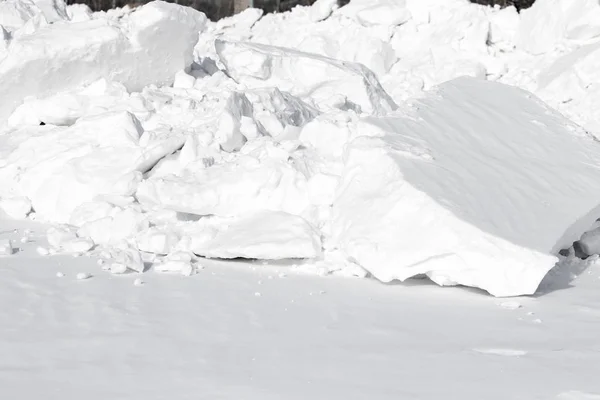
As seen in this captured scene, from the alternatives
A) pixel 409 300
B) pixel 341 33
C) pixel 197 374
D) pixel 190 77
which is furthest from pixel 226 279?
pixel 341 33

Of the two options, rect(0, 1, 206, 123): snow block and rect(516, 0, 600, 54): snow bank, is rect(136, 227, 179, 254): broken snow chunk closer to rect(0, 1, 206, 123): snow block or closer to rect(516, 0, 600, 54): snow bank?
rect(0, 1, 206, 123): snow block

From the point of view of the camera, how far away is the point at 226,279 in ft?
15.0

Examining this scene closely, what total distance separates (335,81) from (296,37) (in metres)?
3.67

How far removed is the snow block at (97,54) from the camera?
7.12m

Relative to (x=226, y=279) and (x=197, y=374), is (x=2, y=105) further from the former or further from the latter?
(x=197, y=374)

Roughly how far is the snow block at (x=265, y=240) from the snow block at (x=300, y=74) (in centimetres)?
247

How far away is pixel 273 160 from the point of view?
541cm

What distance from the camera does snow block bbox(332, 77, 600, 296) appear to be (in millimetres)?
Result: 4398

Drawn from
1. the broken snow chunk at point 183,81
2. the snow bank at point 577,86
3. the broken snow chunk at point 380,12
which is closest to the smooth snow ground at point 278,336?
the broken snow chunk at point 183,81

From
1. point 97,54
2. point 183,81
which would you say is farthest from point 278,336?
point 97,54

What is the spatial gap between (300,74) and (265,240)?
3.19 m

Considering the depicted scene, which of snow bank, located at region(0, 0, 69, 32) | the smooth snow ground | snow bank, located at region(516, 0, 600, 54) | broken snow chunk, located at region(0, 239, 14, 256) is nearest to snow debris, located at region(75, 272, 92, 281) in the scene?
the smooth snow ground

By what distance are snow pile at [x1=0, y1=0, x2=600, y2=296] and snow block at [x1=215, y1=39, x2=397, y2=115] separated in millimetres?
18

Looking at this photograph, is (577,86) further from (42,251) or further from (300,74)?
(42,251)
